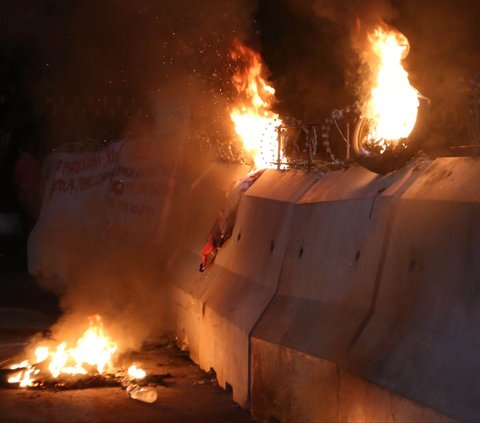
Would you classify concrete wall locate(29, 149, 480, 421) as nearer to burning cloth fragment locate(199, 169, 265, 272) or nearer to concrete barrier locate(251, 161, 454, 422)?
concrete barrier locate(251, 161, 454, 422)

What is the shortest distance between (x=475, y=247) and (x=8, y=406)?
209 inches

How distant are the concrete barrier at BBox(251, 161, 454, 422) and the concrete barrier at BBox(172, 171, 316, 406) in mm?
305

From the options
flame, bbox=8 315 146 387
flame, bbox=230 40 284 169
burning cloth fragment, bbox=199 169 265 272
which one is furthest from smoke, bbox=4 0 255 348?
burning cloth fragment, bbox=199 169 265 272

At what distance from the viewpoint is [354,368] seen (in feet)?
18.2

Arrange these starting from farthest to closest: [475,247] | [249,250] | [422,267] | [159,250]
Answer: [159,250]
[249,250]
[422,267]
[475,247]

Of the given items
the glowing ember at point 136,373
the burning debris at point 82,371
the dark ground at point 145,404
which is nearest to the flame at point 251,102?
the dark ground at point 145,404

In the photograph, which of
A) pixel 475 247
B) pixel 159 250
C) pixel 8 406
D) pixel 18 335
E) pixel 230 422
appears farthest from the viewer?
pixel 159 250

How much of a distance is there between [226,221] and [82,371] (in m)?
2.60

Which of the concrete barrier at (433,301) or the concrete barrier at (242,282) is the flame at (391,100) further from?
the concrete barrier at (433,301)

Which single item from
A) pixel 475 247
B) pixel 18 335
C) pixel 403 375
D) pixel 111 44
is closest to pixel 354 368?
pixel 403 375

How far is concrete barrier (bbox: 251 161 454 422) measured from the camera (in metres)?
5.88

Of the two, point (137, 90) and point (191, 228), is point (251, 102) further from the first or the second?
point (137, 90)

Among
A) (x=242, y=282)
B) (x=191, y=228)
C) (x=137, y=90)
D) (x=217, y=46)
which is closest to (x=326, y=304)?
(x=242, y=282)

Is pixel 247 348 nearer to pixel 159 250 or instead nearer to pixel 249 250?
pixel 249 250
